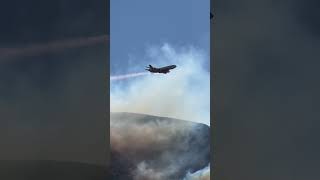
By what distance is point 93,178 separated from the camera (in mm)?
2920

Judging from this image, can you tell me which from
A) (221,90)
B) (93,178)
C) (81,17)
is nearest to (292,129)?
(221,90)

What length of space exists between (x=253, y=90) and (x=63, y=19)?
1393mm

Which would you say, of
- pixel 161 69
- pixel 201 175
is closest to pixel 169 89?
pixel 161 69

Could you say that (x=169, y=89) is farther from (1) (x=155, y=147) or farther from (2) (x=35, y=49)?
(2) (x=35, y=49)

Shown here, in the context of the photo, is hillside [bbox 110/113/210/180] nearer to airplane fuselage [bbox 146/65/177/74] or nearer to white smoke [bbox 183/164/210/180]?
white smoke [bbox 183/164/210/180]

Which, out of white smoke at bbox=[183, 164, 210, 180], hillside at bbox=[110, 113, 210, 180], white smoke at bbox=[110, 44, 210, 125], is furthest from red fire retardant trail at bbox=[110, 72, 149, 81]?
white smoke at bbox=[183, 164, 210, 180]

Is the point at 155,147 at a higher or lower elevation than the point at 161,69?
lower

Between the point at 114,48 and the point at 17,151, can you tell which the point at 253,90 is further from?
the point at 17,151

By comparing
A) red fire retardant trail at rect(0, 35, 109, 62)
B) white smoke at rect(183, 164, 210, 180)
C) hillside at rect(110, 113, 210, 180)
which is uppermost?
red fire retardant trail at rect(0, 35, 109, 62)

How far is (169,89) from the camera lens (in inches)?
118

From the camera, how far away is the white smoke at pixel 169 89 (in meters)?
2.98

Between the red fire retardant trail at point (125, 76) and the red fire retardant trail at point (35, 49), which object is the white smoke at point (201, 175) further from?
the red fire retardant trail at point (35, 49)

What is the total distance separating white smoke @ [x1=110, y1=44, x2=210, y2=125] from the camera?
9.78 feet

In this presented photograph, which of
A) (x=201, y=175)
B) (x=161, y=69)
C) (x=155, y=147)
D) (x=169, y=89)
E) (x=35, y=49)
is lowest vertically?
(x=201, y=175)
